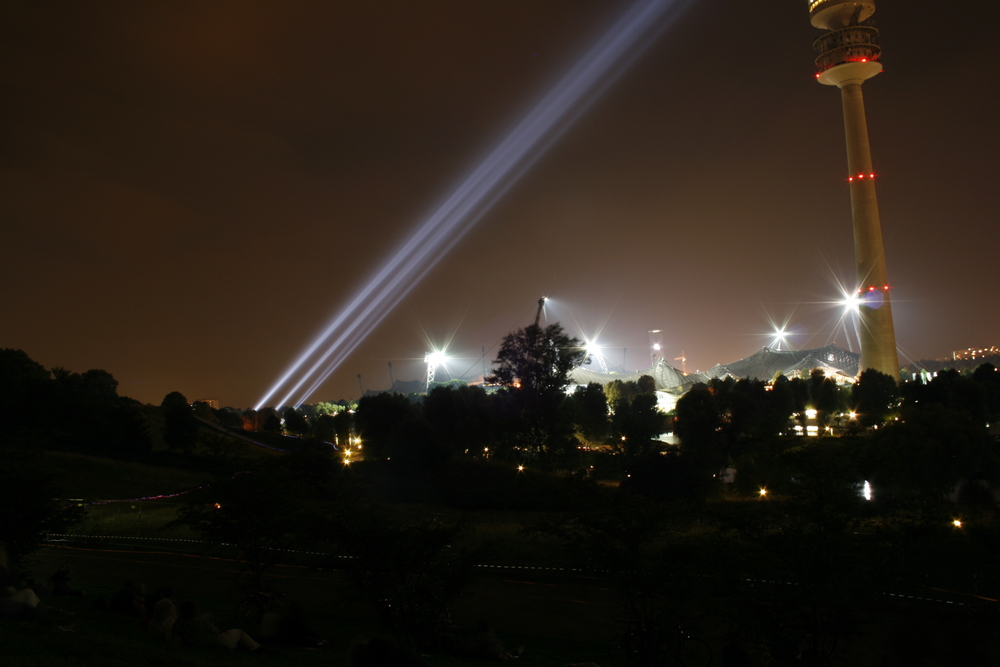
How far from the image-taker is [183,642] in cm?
923

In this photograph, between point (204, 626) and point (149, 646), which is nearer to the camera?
point (149, 646)

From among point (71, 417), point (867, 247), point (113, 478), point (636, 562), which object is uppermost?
point (867, 247)

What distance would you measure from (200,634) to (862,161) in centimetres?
9109

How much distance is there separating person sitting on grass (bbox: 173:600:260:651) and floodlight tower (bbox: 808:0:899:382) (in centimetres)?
8980

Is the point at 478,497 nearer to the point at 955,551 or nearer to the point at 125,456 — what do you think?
the point at 955,551

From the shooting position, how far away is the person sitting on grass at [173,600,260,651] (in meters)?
9.24

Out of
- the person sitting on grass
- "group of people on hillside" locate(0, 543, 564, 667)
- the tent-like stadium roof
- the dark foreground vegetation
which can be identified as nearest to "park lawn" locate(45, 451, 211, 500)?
the dark foreground vegetation

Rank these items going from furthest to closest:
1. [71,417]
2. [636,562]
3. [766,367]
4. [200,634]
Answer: [766,367], [71,417], [636,562], [200,634]

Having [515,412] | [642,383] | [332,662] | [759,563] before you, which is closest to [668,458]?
[515,412]

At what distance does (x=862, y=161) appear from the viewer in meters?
83.9

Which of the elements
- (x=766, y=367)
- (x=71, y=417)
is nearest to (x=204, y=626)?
(x=71, y=417)

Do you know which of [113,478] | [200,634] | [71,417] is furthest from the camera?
[71,417]

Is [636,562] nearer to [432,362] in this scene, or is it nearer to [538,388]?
[538,388]

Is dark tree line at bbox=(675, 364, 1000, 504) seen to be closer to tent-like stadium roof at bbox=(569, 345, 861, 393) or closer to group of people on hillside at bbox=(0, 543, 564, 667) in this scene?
group of people on hillside at bbox=(0, 543, 564, 667)
